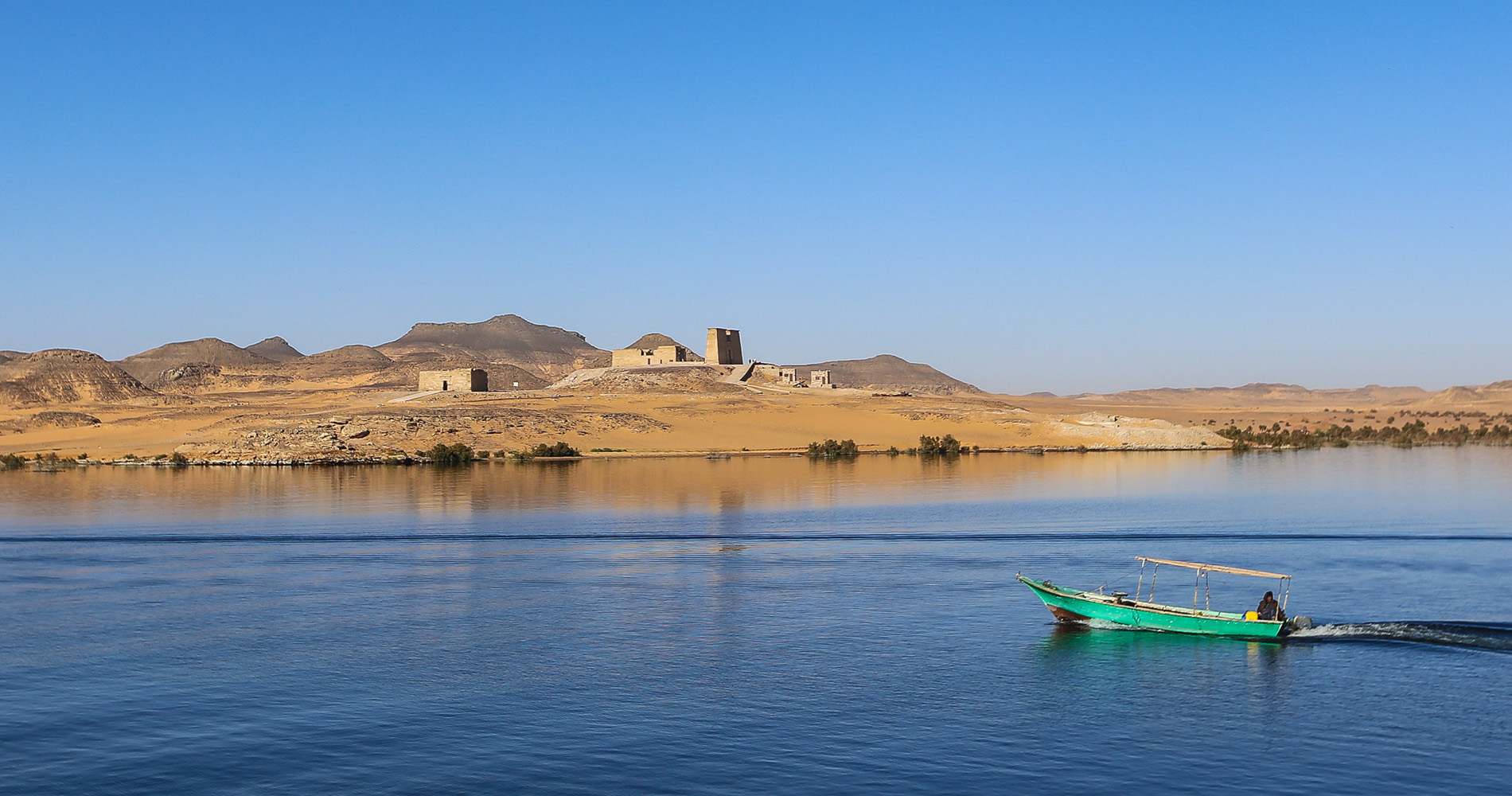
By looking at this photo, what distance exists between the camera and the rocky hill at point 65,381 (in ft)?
370

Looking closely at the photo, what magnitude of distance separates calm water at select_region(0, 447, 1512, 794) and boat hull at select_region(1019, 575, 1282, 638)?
0.40 metres

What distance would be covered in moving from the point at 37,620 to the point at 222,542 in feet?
34.4

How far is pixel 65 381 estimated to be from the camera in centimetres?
11781

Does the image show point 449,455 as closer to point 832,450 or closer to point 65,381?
point 832,450

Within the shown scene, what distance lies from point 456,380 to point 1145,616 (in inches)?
3537

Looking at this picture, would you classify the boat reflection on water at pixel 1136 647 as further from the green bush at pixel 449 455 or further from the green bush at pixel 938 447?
the green bush at pixel 449 455

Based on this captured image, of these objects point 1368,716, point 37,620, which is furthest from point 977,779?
point 37,620

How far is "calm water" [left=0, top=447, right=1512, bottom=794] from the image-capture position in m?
16.5

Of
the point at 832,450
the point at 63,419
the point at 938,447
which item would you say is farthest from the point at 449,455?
the point at 63,419

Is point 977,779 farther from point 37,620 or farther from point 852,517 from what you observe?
point 852,517

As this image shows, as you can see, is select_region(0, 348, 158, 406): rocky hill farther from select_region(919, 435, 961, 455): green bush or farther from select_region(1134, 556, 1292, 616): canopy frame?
select_region(1134, 556, 1292, 616): canopy frame

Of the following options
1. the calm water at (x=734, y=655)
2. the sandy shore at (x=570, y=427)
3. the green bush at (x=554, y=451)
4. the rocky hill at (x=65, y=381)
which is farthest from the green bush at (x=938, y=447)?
the rocky hill at (x=65, y=381)

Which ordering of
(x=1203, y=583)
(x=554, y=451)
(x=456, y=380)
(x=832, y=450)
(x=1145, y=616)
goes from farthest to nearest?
1. (x=456, y=380)
2. (x=832, y=450)
3. (x=554, y=451)
4. (x=1203, y=583)
5. (x=1145, y=616)

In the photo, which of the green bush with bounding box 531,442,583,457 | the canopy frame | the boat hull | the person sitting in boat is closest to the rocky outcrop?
the green bush with bounding box 531,442,583,457
